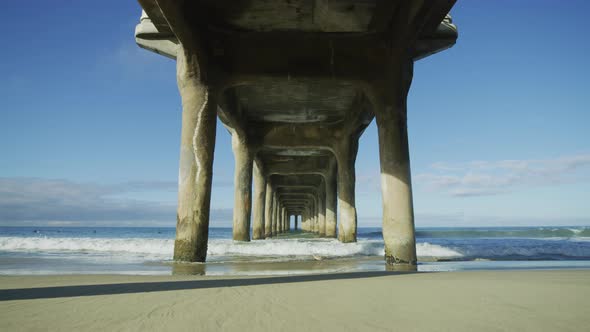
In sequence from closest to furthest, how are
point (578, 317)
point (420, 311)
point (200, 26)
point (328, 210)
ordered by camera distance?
point (578, 317)
point (420, 311)
point (200, 26)
point (328, 210)

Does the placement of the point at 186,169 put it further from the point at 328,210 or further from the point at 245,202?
the point at 328,210

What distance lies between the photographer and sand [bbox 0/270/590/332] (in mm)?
1682

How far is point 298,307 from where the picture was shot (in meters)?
2.09

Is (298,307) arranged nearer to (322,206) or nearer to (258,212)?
(258,212)

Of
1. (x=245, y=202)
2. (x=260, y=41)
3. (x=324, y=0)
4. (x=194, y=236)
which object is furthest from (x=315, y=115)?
(x=194, y=236)

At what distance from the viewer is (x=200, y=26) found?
698 cm

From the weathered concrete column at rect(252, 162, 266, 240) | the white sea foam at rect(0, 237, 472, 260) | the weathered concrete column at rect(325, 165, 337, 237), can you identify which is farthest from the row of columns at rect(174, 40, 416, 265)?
the weathered concrete column at rect(325, 165, 337, 237)

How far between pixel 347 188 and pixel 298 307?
12474 millimetres

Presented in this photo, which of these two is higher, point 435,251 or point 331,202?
point 331,202

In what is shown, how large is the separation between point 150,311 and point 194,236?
183 inches

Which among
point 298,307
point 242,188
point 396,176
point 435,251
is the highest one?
point 242,188

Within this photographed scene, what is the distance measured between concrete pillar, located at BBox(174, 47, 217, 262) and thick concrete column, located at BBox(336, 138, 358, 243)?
7.94 metres

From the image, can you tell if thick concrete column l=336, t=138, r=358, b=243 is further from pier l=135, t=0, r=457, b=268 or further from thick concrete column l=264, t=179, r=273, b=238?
thick concrete column l=264, t=179, r=273, b=238

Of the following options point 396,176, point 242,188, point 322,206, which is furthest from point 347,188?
point 322,206
